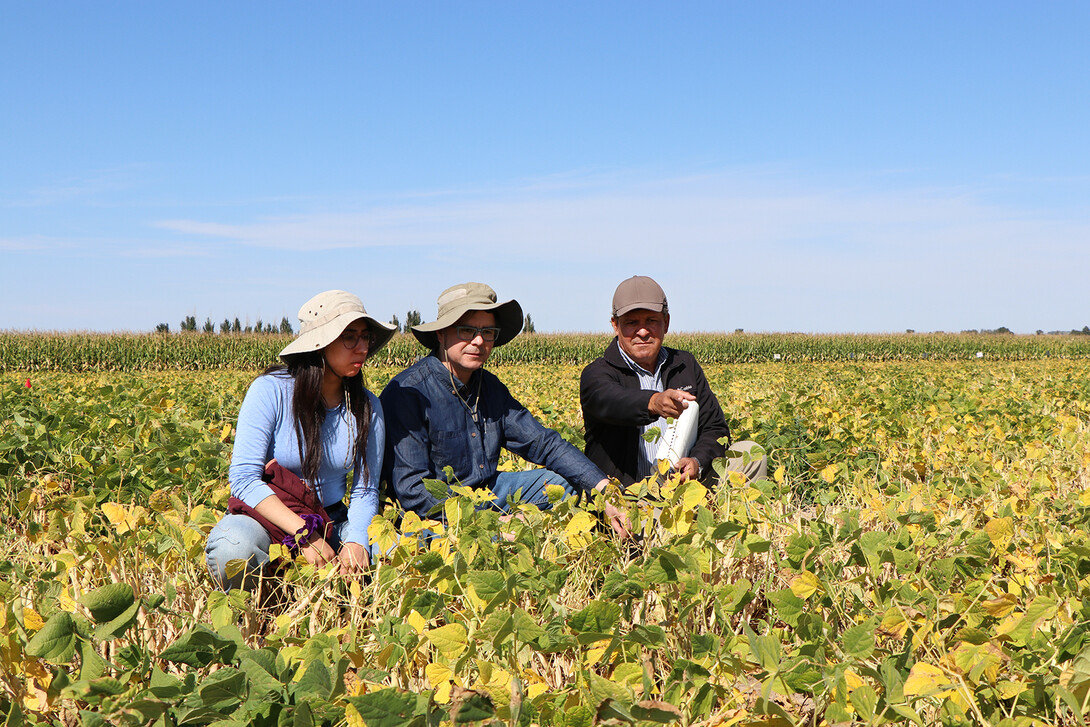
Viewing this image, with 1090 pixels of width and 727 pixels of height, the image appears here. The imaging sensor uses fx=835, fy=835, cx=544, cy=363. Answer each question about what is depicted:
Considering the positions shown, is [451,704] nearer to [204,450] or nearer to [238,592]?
[238,592]

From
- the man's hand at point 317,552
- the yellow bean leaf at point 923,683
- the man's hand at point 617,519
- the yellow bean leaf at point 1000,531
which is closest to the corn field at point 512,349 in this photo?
the man's hand at point 317,552

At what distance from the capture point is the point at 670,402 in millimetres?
3664

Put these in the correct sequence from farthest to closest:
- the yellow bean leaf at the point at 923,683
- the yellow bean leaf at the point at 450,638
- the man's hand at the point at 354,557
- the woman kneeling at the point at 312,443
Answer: the woman kneeling at the point at 312,443
the man's hand at the point at 354,557
the yellow bean leaf at the point at 450,638
the yellow bean leaf at the point at 923,683

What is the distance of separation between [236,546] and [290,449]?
459mm

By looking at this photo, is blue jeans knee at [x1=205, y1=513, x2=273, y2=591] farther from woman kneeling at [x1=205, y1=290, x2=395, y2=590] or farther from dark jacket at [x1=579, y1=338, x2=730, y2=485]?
dark jacket at [x1=579, y1=338, x2=730, y2=485]

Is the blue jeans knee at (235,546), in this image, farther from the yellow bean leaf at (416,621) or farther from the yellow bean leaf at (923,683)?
the yellow bean leaf at (923,683)

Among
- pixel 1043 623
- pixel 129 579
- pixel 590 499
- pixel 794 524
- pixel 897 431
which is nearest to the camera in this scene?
pixel 1043 623

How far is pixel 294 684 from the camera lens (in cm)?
163

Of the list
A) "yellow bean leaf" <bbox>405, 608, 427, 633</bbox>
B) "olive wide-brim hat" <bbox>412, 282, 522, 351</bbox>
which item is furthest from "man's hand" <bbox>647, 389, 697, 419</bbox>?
"yellow bean leaf" <bbox>405, 608, 427, 633</bbox>

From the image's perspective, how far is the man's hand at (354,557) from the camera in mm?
2854

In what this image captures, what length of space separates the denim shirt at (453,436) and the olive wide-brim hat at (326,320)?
322mm

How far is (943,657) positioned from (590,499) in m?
2.11

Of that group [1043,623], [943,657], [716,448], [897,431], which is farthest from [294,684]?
[897,431]

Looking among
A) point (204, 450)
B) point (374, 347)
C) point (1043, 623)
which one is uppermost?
point (374, 347)
